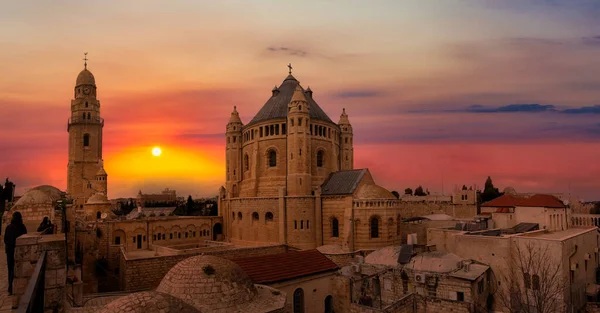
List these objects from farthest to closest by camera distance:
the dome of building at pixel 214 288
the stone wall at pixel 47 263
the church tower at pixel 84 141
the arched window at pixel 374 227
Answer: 1. the church tower at pixel 84 141
2. the arched window at pixel 374 227
3. the dome of building at pixel 214 288
4. the stone wall at pixel 47 263

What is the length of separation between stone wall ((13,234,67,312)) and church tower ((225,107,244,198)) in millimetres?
34106

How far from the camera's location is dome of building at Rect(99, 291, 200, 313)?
877 cm

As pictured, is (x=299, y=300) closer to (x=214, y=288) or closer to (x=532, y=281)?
(x=214, y=288)

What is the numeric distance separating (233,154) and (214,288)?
31.6 metres

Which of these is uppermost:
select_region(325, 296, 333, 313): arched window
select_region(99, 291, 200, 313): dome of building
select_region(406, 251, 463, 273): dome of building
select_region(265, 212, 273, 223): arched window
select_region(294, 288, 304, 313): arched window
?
select_region(99, 291, 200, 313): dome of building

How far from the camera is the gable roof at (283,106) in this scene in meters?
42.4

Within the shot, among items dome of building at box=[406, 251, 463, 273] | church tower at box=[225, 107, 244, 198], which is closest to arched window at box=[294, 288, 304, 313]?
dome of building at box=[406, 251, 463, 273]

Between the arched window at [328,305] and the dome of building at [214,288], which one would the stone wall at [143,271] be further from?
the dome of building at [214,288]

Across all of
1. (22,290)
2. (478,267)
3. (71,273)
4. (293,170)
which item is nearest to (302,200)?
(293,170)

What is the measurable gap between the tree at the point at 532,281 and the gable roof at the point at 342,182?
1450cm

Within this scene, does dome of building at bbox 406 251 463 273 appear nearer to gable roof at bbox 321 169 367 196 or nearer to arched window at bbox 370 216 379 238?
arched window at bbox 370 216 379 238

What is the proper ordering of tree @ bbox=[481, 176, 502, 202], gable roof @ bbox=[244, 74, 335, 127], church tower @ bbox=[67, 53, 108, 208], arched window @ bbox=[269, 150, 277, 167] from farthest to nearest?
tree @ bbox=[481, 176, 502, 202], church tower @ bbox=[67, 53, 108, 208], gable roof @ bbox=[244, 74, 335, 127], arched window @ bbox=[269, 150, 277, 167]

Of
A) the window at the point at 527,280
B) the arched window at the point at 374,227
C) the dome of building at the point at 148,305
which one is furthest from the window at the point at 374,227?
the dome of building at the point at 148,305

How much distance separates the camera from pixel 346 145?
156 ft
